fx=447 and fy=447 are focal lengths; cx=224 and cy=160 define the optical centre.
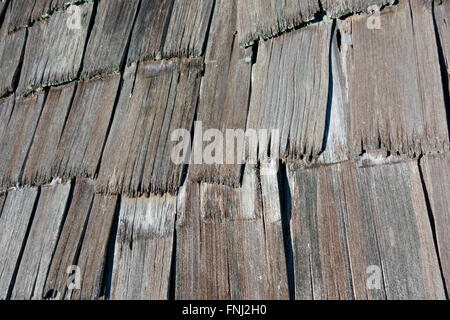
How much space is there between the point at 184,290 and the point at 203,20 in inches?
56.1

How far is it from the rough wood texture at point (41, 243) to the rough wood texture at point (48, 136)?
154 millimetres

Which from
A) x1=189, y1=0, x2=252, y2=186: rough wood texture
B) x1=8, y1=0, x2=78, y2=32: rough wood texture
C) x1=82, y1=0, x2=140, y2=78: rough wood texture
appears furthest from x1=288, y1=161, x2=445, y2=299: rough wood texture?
x1=8, y1=0, x2=78, y2=32: rough wood texture

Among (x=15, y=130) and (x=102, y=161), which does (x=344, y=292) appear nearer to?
(x=102, y=161)

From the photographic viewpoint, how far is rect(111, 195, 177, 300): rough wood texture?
2.07 m

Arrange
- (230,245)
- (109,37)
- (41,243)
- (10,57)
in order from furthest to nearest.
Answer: (10,57) → (109,37) → (41,243) → (230,245)

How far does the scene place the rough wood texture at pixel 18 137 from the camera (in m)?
2.85

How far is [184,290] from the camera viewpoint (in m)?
1.98

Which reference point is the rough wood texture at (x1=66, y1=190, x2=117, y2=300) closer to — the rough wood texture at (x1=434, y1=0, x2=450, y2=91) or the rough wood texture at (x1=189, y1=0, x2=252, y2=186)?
the rough wood texture at (x1=189, y1=0, x2=252, y2=186)

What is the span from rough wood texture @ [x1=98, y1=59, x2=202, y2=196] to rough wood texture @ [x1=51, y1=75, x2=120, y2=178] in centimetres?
9

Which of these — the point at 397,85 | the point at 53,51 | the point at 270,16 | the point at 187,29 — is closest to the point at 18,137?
the point at 53,51

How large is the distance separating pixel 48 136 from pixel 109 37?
0.73 meters

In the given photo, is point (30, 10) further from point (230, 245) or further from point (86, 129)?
point (230, 245)

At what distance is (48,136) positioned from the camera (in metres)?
2.80

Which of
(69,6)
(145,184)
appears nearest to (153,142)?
(145,184)
